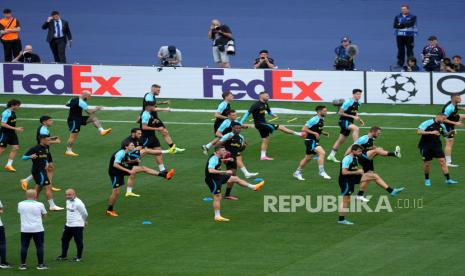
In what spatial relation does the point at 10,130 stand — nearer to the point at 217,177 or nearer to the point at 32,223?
the point at 217,177

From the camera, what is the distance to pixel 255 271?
100 ft

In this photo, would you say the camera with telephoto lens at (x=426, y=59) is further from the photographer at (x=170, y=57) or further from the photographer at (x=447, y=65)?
the photographer at (x=170, y=57)

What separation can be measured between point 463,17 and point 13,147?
25.0 m

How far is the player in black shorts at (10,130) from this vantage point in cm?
3953

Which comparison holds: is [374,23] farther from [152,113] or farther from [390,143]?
[152,113]

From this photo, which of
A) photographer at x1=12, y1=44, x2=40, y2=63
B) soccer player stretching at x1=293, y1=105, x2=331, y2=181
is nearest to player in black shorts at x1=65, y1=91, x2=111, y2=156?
soccer player stretching at x1=293, y1=105, x2=331, y2=181

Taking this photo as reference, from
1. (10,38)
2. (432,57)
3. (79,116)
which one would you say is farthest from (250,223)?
(10,38)

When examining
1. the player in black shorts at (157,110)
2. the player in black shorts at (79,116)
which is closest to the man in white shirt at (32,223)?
the player in black shorts at (157,110)

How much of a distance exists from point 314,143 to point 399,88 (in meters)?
10.6

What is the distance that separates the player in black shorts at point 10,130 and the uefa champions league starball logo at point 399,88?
15.2 meters

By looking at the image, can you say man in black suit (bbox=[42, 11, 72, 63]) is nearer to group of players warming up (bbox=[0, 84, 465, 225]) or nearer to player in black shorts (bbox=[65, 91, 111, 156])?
group of players warming up (bbox=[0, 84, 465, 225])

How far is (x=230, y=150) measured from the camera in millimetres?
37781

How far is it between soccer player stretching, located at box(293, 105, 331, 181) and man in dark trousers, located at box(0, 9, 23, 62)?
714 inches

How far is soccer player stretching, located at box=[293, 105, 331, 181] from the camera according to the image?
3850 centimetres
